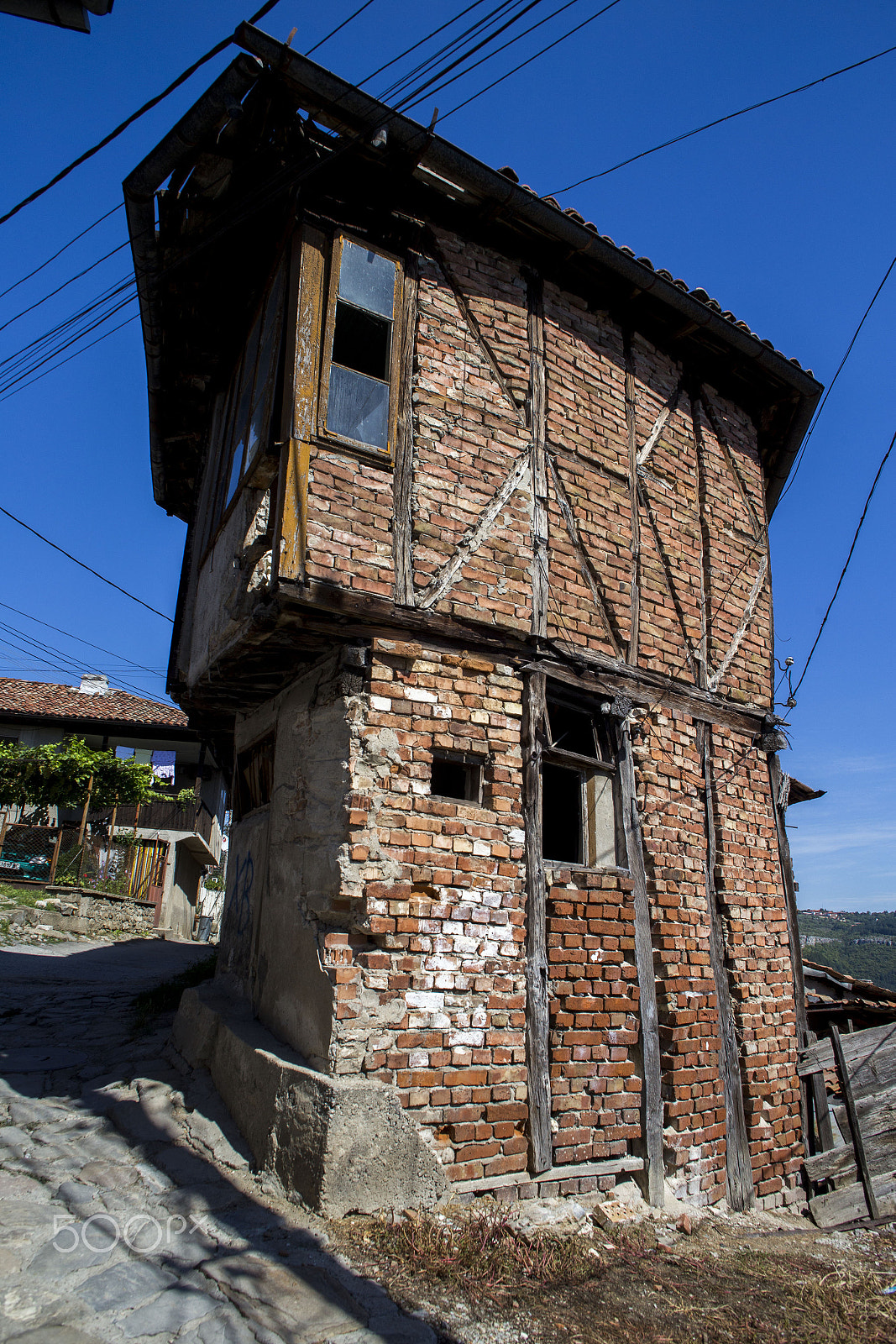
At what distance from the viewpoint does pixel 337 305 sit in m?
5.32

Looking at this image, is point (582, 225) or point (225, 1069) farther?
point (582, 225)

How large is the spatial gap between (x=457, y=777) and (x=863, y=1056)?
169 inches

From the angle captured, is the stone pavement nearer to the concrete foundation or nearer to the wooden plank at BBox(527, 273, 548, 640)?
the concrete foundation

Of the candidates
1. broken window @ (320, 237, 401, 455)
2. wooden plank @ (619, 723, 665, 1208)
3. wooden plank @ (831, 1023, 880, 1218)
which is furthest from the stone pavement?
wooden plank @ (831, 1023, 880, 1218)

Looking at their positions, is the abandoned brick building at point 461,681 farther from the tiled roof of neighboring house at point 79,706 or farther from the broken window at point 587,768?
the tiled roof of neighboring house at point 79,706

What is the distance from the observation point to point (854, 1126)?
5988mm

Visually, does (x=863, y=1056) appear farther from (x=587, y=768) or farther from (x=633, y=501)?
(x=633, y=501)

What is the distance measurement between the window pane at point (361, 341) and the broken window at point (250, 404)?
47cm

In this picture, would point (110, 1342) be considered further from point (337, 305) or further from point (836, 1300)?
point (337, 305)

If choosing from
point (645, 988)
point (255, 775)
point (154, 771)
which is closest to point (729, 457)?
point (645, 988)

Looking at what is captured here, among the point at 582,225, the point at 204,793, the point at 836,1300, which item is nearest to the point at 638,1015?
the point at 836,1300

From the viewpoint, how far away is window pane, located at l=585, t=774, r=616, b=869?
5.45m

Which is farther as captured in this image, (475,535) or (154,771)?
(154,771)

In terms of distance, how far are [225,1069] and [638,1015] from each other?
9.14 feet
